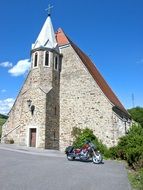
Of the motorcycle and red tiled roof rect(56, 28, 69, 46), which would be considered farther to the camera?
red tiled roof rect(56, 28, 69, 46)

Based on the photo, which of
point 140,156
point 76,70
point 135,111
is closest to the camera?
point 140,156

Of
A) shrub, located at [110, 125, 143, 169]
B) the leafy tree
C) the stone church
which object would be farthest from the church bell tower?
the leafy tree

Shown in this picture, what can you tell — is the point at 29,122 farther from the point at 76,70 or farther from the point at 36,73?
the point at 76,70

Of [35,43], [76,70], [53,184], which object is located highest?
[35,43]

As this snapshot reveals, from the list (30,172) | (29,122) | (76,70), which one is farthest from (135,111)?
(30,172)

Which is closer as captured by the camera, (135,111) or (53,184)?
(53,184)

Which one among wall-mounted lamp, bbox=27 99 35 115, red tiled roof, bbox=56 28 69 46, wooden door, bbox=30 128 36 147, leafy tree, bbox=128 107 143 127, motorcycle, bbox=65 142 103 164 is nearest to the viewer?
motorcycle, bbox=65 142 103 164

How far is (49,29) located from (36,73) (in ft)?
20.3

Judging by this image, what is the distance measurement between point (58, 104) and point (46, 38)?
7.27 meters

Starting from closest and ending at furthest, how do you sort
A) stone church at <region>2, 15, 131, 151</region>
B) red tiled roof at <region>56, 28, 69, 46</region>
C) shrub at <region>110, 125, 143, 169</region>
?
shrub at <region>110, 125, 143, 169</region> → stone church at <region>2, 15, 131, 151</region> → red tiled roof at <region>56, 28, 69, 46</region>

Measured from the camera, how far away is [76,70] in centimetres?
2647

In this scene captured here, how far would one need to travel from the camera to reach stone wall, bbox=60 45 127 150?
76.2 ft

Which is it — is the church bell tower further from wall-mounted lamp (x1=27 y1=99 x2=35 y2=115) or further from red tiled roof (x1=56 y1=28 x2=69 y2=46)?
wall-mounted lamp (x1=27 y1=99 x2=35 y2=115)

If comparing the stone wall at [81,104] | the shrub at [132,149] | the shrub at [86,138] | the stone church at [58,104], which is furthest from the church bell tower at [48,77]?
the shrub at [132,149]
